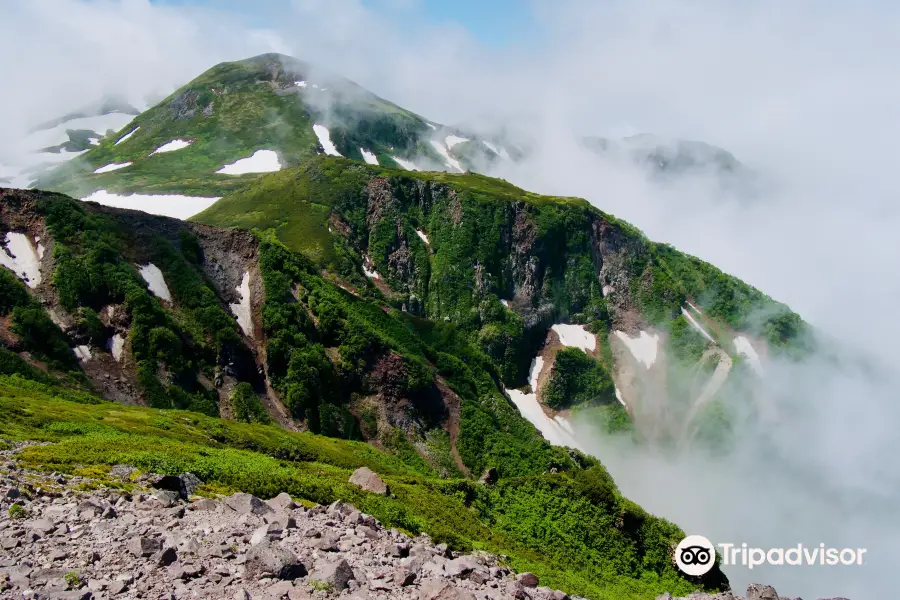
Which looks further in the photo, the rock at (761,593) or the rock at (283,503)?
the rock at (761,593)

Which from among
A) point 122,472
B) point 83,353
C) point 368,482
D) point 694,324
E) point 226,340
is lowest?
point 83,353

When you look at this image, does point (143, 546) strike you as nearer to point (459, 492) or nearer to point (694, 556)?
point (459, 492)

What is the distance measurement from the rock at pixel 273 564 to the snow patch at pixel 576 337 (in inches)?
6085

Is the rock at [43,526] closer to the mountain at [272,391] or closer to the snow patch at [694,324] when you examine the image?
the mountain at [272,391]

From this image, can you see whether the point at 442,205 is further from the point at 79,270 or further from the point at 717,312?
the point at 79,270

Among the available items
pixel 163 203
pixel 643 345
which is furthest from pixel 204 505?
pixel 163 203

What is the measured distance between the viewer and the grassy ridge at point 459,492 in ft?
127

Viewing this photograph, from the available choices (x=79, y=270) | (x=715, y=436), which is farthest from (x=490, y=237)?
(x=79, y=270)

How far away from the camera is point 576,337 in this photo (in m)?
172

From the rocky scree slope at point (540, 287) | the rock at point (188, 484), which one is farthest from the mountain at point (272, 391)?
the rocky scree slope at point (540, 287)

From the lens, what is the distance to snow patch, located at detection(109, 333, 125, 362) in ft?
256

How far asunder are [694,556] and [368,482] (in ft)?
90.8

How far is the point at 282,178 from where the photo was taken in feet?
581

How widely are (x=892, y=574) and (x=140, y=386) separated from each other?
579 feet
